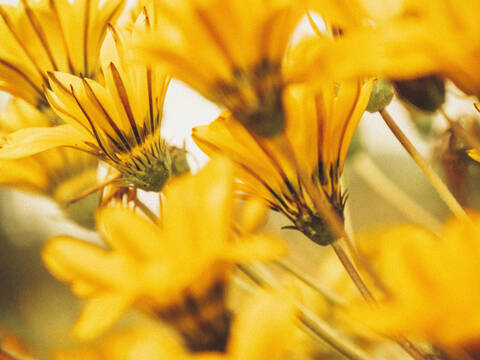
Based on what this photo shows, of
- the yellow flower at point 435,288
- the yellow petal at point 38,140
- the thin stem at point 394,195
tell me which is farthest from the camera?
the thin stem at point 394,195

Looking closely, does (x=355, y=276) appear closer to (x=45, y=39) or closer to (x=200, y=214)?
(x=200, y=214)

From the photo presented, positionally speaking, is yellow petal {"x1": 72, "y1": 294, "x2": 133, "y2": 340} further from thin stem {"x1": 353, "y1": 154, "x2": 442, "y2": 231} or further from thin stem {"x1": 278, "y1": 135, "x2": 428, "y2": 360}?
thin stem {"x1": 353, "y1": 154, "x2": 442, "y2": 231}

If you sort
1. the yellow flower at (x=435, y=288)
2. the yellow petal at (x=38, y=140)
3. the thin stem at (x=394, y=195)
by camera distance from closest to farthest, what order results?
1. the yellow flower at (x=435, y=288)
2. the yellow petal at (x=38, y=140)
3. the thin stem at (x=394, y=195)

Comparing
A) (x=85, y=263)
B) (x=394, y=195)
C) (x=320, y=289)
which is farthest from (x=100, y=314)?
(x=394, y=195)

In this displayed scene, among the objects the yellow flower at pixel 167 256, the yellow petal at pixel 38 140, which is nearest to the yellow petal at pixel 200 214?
the yellow flower at pixel 167 256

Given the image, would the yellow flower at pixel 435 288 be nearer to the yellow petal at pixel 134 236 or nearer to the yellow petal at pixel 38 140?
the yellow petal at pixel 134 236
